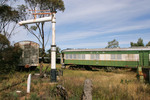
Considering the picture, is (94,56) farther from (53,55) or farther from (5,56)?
(5,56)

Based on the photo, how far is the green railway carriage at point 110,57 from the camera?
14359mm

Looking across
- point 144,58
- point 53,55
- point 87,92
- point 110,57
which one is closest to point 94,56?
point 110,57

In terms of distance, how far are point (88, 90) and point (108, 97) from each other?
1.31m

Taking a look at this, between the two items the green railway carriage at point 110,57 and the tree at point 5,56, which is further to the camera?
the green railway carriage at point 110,57

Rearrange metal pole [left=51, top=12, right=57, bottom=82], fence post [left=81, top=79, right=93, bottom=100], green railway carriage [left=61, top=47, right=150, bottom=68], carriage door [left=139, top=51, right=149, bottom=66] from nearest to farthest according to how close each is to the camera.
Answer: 1. fence post [left=81, top=79, right=93, bottom=100]
2. metal pole [left=51, top=12, right=57, bottom=82]
3. carriage door [left=139, top=51, right=149, bottom=66]
4. green railway carriage [left=61, top=47, right=150, bottom=68]

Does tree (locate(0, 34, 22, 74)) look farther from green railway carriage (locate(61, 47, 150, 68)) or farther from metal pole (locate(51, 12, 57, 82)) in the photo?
green railway carriage (locate(61, 47, 150, 68))

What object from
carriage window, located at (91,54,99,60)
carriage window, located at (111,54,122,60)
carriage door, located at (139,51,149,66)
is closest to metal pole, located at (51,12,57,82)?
carriage window, located at (91,54,99,60)

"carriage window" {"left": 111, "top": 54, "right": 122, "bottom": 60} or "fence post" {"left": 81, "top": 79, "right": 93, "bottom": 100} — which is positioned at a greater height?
"carriage window" {"left": 111, "top": 54, "right": 122, "bottom": 60}

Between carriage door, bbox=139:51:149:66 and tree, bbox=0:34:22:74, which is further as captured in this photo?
carriage door, bbox=139:51:149:66

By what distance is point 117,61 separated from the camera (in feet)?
50.3

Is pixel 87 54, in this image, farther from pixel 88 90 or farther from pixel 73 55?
pixel 88 90

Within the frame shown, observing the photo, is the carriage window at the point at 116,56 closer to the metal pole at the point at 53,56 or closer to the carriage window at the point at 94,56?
the carriage window at the point at 94,56

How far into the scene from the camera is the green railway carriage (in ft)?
47.1

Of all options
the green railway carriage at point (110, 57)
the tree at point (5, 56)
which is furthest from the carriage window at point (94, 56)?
the tree at point (5, 56)
